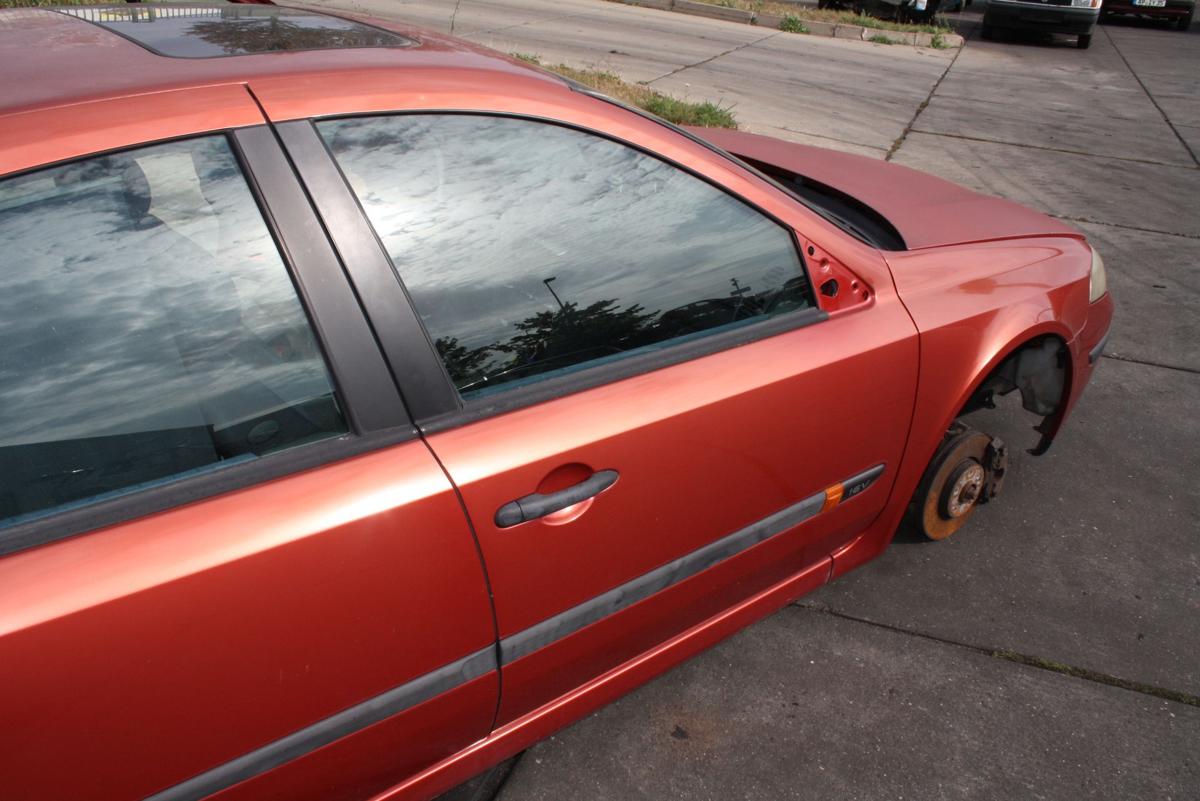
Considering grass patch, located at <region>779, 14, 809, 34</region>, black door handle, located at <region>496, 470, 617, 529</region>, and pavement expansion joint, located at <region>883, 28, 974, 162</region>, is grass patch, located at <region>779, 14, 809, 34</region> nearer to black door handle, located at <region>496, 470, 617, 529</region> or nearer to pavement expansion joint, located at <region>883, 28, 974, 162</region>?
pavement expansion joint, located at <region>883, 28, 974, 162</region>

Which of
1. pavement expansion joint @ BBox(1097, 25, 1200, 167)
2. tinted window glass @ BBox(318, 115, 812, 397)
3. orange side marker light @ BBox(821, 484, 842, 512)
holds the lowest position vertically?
pavement expansion joint @ BBox(1097, 25, 1200, 167)

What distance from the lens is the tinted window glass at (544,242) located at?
1691mm

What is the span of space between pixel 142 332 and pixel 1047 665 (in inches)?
97.3

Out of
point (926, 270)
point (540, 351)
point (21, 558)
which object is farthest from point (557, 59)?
point (21, 558)

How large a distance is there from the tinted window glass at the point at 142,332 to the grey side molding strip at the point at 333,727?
0.46 meters

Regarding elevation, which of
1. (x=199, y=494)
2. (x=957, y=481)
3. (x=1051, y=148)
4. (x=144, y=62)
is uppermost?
(x=144, y=62)

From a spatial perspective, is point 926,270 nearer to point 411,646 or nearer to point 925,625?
point 925,625

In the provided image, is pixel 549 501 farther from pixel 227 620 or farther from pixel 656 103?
pixel 656 103

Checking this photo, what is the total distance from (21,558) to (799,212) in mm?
1694

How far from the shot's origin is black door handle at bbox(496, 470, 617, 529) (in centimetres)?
169

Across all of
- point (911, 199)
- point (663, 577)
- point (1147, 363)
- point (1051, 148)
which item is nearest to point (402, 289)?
point (663, 577)

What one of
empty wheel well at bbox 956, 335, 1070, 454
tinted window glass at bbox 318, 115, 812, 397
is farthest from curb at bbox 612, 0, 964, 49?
tinted window glass at bbox 318, 115, 812, 397

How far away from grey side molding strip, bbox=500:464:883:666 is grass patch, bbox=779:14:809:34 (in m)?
12.7

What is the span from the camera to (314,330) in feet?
5.15
